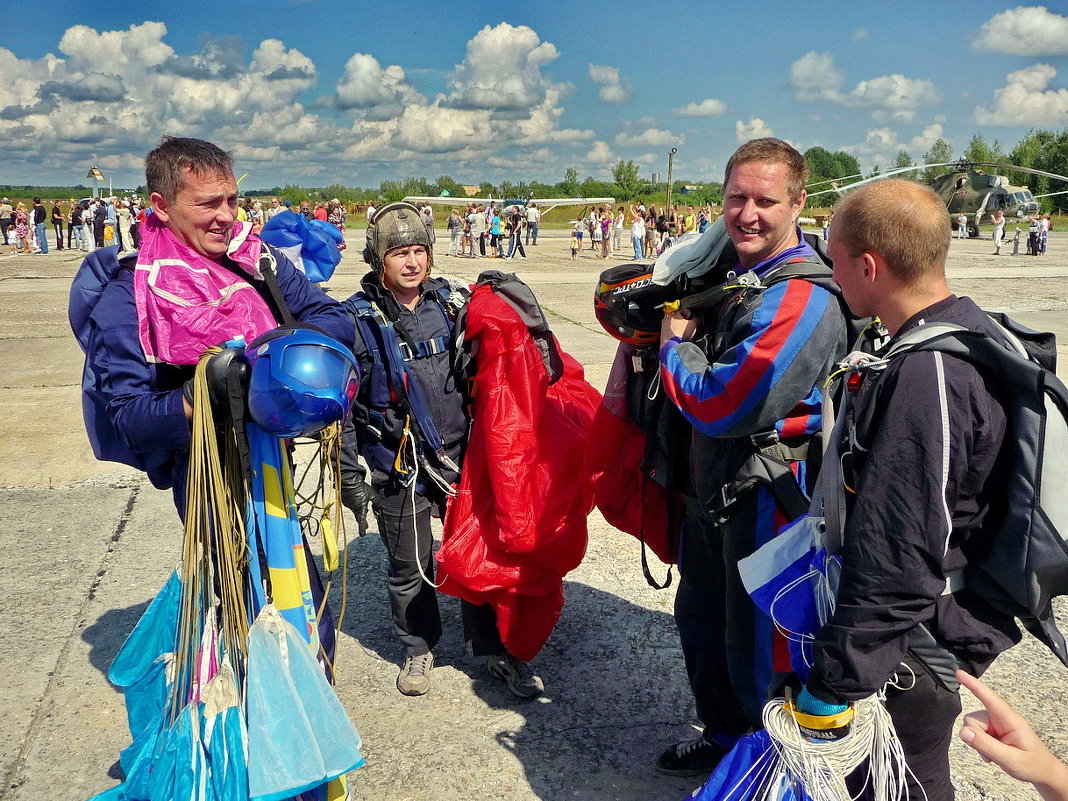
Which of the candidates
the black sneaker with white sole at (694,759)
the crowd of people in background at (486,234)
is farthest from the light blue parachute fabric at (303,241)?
the crowd of people in background at (486,234)

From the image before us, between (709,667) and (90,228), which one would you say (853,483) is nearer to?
(709,667)

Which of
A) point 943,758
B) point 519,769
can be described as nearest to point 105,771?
point 519,769

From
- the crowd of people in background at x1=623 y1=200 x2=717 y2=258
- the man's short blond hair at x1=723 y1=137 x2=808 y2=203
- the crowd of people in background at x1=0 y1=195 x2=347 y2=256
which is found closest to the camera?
the man's short blond hair at x1=723 y1=137 x2=808 y2=203

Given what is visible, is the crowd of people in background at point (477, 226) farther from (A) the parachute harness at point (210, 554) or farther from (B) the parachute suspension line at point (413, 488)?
(A) the parachute harness at point (210, 554)

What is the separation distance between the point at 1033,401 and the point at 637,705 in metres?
1.94

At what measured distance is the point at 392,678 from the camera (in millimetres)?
3062

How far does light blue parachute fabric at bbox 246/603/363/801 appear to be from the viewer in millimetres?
1897

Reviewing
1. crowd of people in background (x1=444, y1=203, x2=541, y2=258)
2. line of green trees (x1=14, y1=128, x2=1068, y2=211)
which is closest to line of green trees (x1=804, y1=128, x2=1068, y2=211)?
line of green trees (x1=14, y1=128, x2=1068, y2=211)

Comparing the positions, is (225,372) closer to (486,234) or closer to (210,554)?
(210,554)

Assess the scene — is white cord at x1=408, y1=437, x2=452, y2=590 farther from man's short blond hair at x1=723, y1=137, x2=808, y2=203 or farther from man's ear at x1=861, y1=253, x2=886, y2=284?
man's ear at x1=861, y1=253, x2=886, y2=284

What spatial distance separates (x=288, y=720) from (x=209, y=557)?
0.47 metres

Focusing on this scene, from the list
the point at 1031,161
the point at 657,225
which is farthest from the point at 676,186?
the point at 657,225

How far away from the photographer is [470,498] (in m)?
2.91

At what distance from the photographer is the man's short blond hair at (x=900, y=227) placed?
1.47 m
